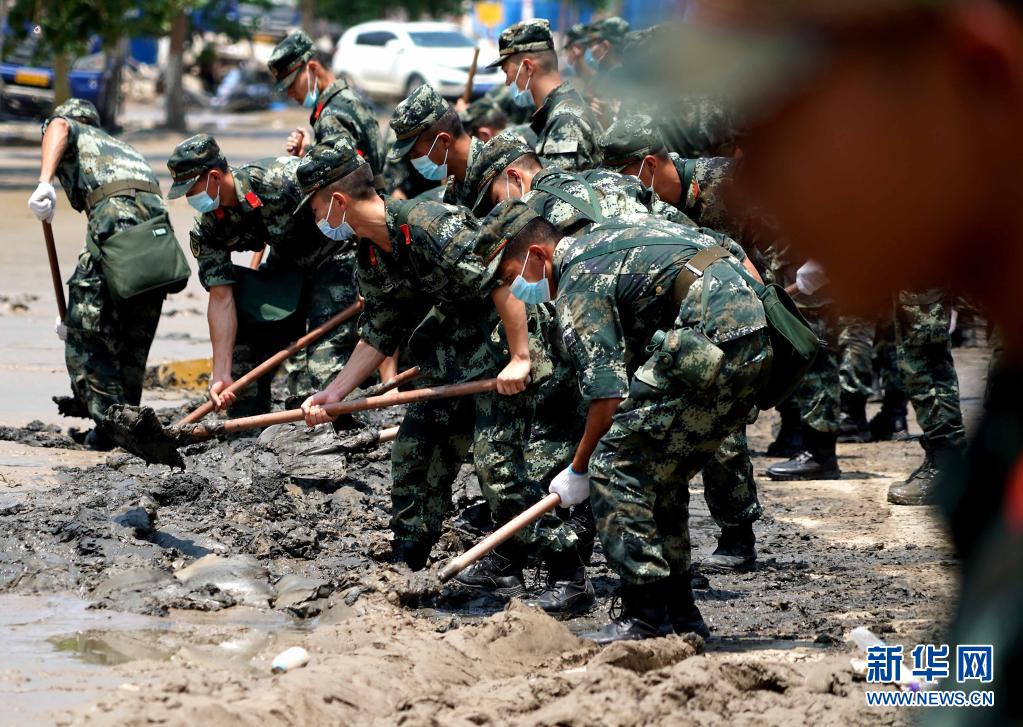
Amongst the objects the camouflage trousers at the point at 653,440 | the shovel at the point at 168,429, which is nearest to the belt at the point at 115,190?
the shovel at the point at 168,429

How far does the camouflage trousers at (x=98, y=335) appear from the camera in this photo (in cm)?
781

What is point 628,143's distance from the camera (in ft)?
20.1

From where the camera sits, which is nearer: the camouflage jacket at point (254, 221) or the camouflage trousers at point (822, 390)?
the camouflage jacket at point (254, 221)

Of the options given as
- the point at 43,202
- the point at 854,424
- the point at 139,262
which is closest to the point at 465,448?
the point at 139,262

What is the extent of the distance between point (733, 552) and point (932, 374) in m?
1.77

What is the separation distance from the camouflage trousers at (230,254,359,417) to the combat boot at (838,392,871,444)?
3.42m

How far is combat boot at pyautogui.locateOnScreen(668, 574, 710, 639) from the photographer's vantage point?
5070mm

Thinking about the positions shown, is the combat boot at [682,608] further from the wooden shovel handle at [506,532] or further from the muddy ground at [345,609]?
the wooden shovel handle at [506,532]

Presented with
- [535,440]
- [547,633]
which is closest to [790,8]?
[547,633]

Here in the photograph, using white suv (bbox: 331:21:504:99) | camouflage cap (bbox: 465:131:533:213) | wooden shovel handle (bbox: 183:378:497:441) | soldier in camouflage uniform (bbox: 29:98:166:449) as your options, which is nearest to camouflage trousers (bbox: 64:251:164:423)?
soldier in camouflage uniform (bbox: 29:98:166:449)

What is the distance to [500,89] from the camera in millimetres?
13312

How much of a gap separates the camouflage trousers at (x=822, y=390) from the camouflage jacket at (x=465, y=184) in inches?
87.2

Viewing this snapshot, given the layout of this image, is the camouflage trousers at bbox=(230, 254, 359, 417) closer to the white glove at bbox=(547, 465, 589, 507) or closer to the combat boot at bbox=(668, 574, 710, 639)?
the white glove at bbox=(547, 465, 589, 507)

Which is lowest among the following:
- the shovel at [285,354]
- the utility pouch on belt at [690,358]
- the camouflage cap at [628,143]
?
the shovel at [285,354]
